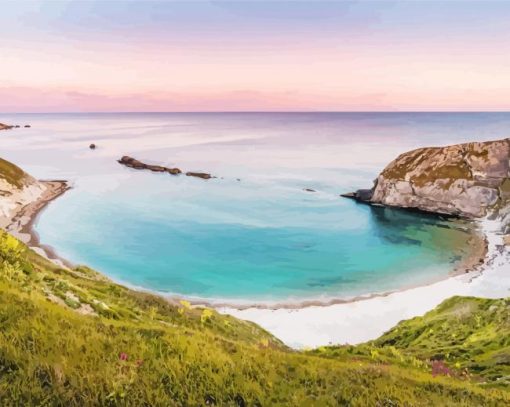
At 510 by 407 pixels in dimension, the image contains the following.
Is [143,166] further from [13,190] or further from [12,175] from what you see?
[13,190]

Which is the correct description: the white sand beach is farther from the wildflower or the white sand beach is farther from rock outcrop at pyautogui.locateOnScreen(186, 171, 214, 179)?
rock outcrop at pyautogui.locateOnScreen(186, 171, 214, 179)

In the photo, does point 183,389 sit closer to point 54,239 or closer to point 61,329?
point 61,329

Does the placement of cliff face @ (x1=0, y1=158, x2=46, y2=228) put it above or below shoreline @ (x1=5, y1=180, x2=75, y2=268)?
above

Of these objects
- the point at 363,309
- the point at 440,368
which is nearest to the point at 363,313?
the point at 363,309

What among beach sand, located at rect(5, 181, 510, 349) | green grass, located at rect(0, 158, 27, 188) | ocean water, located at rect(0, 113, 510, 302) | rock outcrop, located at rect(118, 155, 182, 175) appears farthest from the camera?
rock outcrop, located at rect(118, 155, 182, 175)

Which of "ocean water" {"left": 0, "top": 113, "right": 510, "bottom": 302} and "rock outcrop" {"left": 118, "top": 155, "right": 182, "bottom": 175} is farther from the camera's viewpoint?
"rock outcrop" {"left": 118, "top": 155, "right": 182, "bottom": 175}

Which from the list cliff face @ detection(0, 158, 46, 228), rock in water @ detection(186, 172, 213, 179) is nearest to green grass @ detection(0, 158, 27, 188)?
cliff face @ detection(0, 158, 46, 228)

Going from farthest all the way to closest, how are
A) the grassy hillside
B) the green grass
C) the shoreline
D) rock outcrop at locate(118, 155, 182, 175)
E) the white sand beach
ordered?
rock outcrop at locate(118, 155, 182, 175) → the green grass → the shoreline → the white sand beach → the grassy hillside

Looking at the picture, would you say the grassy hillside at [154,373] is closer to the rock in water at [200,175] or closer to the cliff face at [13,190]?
the cliff face at [13,190]

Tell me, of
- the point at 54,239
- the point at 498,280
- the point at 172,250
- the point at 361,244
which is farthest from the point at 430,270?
the point at 54,239
